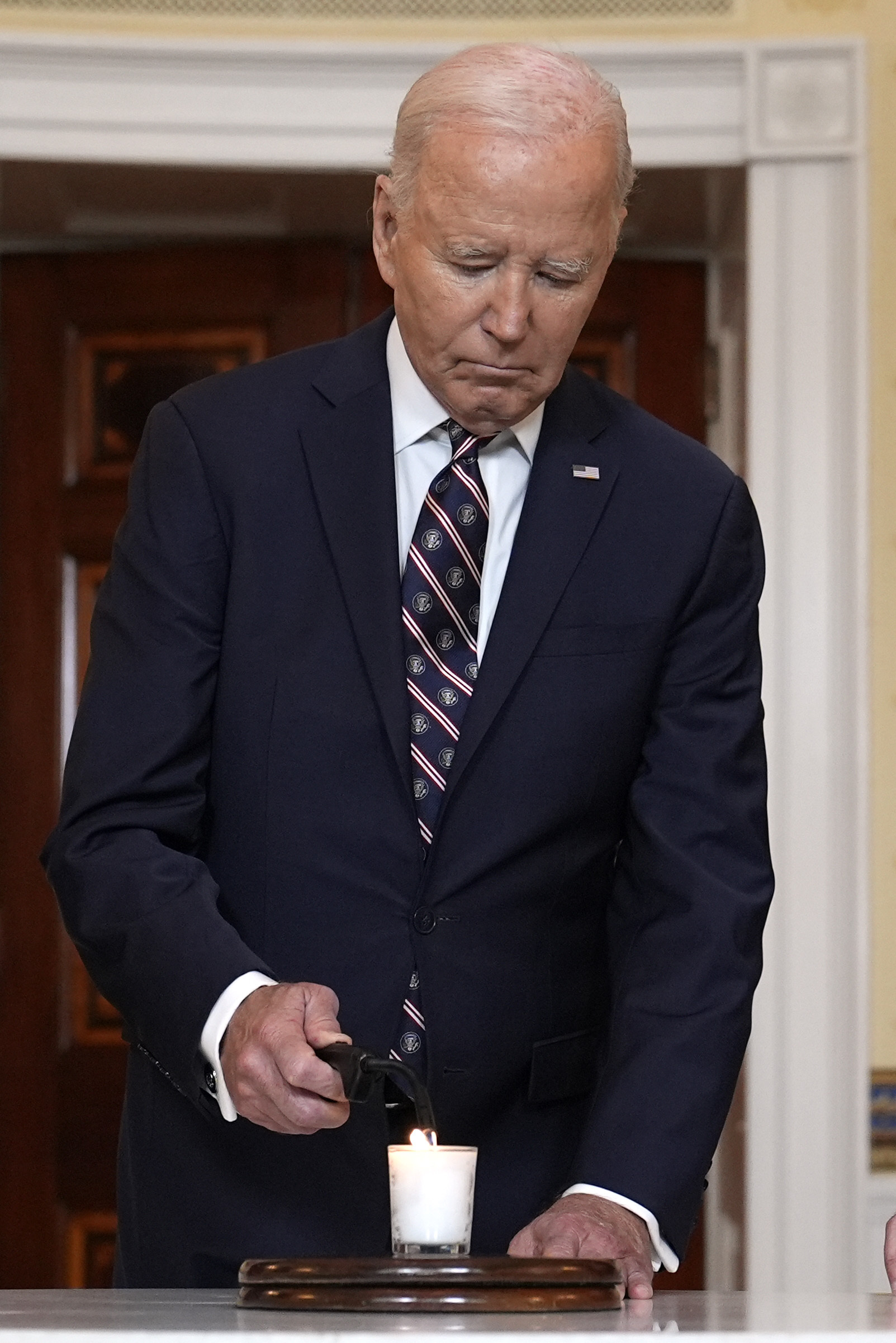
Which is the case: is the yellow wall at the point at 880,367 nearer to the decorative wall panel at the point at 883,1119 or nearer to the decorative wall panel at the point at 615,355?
the decorative wall panel at the point at 883,1119

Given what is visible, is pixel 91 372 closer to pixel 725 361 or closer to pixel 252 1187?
pixel 725 361

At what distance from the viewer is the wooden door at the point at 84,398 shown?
11.7 ft

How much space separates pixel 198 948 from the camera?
1633 millimetres

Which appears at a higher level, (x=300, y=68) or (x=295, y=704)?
(x=300, y=68)

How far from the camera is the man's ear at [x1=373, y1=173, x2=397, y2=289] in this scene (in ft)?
6.29

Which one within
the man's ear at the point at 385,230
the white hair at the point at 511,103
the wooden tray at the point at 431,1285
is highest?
the white hair at the point at 511,103

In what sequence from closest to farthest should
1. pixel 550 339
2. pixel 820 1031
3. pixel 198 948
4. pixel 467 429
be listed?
1. pixel 198 948
2. pixel 550 339
3. pixel 467 429
4. pixel 820 1031

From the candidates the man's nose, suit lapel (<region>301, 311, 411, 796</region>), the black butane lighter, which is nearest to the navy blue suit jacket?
suit lapel (<region>301, 311, 411, 796</region>)

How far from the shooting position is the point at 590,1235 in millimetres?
1547

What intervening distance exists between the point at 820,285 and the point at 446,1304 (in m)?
2.37

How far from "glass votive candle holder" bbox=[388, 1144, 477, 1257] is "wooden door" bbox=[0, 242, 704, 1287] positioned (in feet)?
7.69

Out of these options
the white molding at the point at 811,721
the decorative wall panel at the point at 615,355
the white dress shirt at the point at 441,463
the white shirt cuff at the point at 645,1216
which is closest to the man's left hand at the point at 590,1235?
the white shirt cuff at the point at 645,1216

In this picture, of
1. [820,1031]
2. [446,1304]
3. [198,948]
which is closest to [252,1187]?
[198,948]

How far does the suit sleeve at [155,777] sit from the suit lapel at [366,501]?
0.12m
